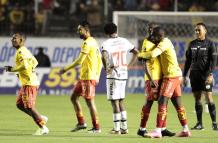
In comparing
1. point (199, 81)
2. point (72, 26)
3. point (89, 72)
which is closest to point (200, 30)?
point (199, 81)

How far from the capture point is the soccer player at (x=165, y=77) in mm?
15508

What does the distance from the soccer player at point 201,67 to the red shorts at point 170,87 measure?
76.7 inches

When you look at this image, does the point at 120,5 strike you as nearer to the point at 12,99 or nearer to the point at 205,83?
the point at 12,99

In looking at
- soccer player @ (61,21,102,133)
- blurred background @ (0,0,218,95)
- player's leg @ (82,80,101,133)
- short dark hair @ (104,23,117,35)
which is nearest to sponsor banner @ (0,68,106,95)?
blurred background @ (0,0,218,95)

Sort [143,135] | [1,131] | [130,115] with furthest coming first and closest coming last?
[130,115]
[1,131]
[143,135]

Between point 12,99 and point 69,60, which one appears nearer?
point 12,99

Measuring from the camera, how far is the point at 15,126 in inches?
727

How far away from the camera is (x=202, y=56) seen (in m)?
18.1

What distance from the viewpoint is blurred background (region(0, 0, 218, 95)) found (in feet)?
96.3

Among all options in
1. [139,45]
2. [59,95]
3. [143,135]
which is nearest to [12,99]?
[59,95]

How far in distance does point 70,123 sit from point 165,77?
4.11 metres

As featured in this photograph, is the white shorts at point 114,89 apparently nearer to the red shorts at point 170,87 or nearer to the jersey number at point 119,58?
the jersey number at point 119,58

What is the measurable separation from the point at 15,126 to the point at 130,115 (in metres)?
4.18

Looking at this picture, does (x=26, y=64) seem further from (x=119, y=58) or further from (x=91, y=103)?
(x=119, y=58)
